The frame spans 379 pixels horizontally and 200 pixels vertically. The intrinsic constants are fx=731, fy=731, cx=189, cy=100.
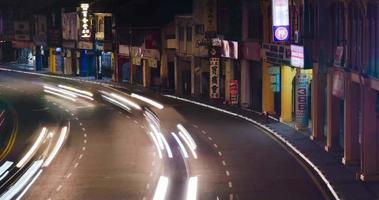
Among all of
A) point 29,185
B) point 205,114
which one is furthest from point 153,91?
point 29,185

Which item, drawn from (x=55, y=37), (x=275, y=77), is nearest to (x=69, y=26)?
(x=55, y=37)

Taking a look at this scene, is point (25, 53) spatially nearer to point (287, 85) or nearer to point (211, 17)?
point (211, 17)

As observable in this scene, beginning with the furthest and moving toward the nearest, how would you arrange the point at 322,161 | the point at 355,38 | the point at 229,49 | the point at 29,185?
the point at 229,49 → the point at 322,161 → the point at 355,38 → the point at 29,185

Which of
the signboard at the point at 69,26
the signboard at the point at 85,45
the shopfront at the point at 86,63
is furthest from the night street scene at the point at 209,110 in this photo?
the signboard at the point at 69,26

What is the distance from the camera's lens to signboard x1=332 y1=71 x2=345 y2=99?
3791cm

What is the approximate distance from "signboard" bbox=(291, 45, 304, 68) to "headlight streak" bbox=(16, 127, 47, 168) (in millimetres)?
16964

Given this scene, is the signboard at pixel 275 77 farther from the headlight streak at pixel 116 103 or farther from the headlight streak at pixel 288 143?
the headlight streak at pixel 116 103

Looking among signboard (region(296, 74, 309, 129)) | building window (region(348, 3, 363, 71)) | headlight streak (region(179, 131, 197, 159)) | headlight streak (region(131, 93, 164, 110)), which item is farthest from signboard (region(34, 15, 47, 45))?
building window (region(348, 3, 363, 71))

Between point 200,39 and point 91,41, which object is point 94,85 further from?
point 200,39

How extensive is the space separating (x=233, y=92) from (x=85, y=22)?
37033mm

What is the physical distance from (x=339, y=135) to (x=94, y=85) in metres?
50.4

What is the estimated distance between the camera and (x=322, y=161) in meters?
37.6

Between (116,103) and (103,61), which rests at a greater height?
(103,61)

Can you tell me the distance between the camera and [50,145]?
151ft
